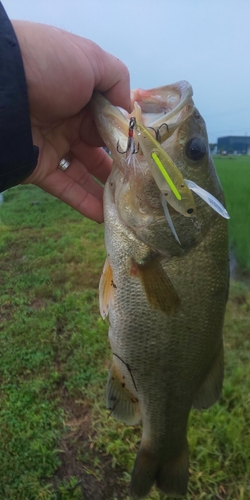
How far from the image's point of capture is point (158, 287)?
4.92ft

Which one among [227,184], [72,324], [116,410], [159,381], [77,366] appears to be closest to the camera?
[159,381]

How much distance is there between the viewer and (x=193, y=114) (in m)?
1.53

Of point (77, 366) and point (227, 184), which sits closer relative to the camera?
point (77, 366)

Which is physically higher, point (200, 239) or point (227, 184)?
point (200, 239)

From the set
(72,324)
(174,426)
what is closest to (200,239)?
(174,426)

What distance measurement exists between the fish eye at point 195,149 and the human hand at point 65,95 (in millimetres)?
359

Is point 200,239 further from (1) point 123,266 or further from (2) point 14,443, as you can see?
(2) point 14,443

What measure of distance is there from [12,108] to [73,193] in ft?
2.28

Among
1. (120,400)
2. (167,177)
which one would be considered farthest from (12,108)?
(120,400)

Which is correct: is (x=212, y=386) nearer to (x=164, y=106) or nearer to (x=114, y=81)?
(x=164, y=106)

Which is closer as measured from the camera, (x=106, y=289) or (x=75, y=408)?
(x=106, y=289)

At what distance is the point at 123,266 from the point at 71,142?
786 millimetres

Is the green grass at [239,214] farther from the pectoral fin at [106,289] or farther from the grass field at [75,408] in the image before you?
the pectoral fin at [106,289]

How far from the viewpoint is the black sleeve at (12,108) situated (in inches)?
54.9
